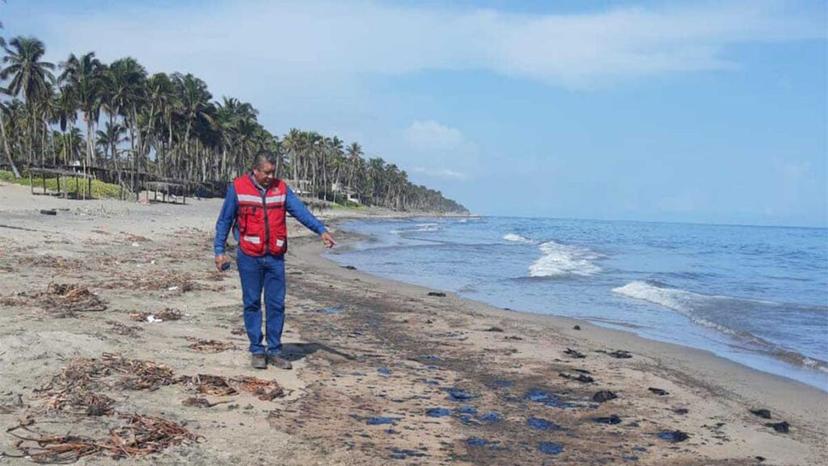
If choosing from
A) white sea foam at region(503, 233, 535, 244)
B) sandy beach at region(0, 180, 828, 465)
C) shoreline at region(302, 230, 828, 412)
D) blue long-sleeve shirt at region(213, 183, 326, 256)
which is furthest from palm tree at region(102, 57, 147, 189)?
blue long-sleeve shirt at region(213, 183, 326, 256)

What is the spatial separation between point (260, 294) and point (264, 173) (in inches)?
44.5

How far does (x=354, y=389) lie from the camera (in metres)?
6.00

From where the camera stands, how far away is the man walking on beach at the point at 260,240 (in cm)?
632

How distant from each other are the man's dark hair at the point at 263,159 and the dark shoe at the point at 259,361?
1707 millimetres

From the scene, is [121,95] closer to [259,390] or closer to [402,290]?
[402,290]

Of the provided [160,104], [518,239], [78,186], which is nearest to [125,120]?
[160,104]

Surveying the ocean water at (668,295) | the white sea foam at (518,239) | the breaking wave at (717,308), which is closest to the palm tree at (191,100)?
the white sea foam at (518,239)

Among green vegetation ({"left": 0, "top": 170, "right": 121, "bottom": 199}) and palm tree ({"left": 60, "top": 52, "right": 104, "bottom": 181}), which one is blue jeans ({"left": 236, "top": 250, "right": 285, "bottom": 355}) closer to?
green vegetation ({"left": 0, "top": 170, "right": 121, "bottom": 199})

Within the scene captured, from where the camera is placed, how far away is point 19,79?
64.3 metres

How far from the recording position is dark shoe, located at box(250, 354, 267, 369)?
6.24 meters

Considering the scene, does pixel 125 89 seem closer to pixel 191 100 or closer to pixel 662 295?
pixel 191 100

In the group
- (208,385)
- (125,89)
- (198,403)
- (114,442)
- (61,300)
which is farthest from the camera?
(125,89)

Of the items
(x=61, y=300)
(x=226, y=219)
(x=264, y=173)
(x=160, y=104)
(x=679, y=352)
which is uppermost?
(x=160, y=104)

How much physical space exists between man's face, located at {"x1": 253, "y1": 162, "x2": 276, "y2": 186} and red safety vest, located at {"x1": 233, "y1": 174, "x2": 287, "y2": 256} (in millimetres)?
65
